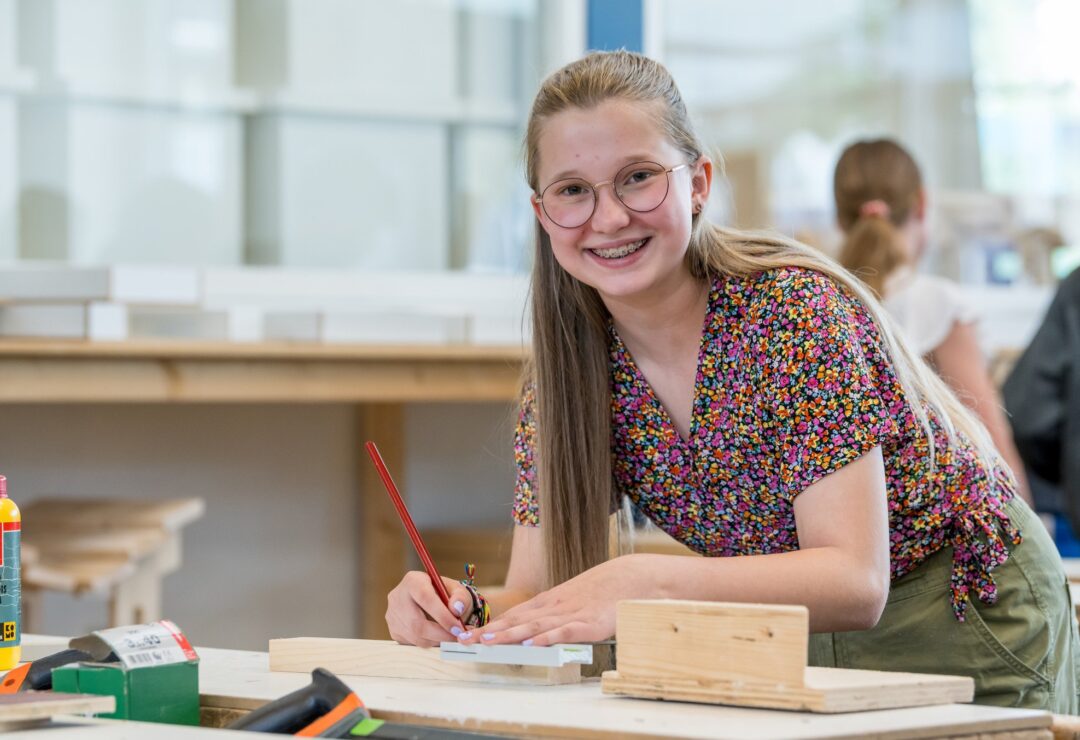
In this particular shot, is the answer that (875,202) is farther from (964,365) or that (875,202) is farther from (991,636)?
(991,636)

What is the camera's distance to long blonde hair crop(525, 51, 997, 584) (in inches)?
58.3

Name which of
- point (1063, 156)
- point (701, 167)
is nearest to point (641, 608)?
point (701, 167)

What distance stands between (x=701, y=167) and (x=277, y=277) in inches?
71.5

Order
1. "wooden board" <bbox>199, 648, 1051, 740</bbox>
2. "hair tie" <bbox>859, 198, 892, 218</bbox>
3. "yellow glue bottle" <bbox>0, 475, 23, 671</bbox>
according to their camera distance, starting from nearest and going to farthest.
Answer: "wooden board" <bbox>199, 648, 1051, 740</bbox>, "yellow glue bottle" <bbox>0, 475, 23, 671</bbox>, "hair tie" <bbox>859, 198, 892, 218</bbox>

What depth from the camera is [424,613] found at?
134 centimetres

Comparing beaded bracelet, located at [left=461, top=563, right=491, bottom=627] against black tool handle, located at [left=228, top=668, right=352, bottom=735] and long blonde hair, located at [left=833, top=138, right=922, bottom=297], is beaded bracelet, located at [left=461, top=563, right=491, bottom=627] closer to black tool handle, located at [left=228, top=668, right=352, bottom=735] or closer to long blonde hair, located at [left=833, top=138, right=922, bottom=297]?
black tool handle, located at [left=228, top=668, right=352, bottom=735]

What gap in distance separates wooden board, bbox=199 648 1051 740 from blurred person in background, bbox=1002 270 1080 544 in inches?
71.3

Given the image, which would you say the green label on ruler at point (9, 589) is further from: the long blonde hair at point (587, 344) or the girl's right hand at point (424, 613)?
the long blonde hair at point (587, 344)

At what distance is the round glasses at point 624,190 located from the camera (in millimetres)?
1434

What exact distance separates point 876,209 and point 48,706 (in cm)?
213

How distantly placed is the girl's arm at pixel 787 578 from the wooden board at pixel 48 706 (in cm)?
30

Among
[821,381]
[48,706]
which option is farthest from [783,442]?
[48,706]

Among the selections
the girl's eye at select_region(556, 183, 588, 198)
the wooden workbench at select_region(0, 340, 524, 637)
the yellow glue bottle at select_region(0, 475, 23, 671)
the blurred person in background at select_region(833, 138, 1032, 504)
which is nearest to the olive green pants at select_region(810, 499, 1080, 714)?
the girl's eye at select_region(556, 183, 588, 198)

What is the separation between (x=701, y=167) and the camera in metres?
1.55
